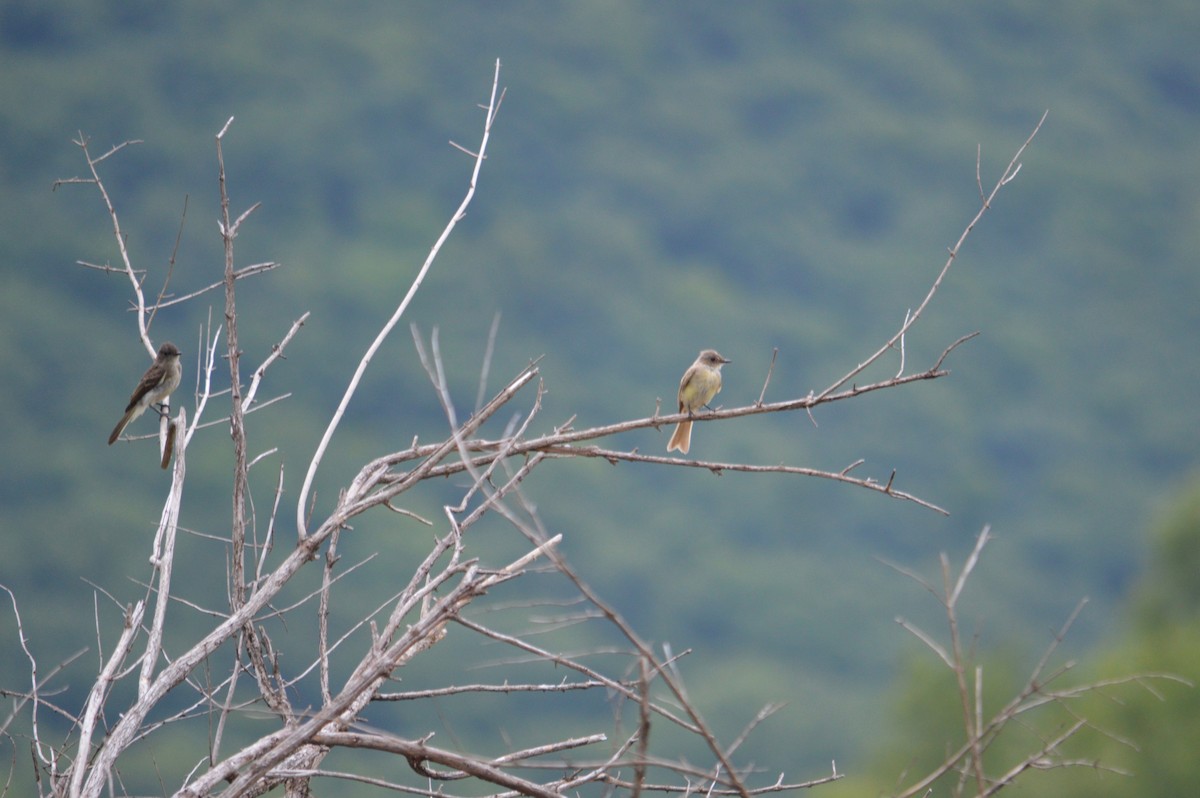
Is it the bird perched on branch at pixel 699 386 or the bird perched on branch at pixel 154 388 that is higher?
the bird perched on branch at pixel 154 388

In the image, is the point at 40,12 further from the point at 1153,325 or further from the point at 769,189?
the point at 1153,325

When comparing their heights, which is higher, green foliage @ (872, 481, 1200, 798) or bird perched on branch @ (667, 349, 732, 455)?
bird perched on branch @ (667, 349, 732, 455)

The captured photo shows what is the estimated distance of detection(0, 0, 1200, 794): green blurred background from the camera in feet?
251

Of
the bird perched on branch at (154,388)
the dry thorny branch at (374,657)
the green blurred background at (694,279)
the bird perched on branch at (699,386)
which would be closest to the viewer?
the dry thorny branch at (374,657)

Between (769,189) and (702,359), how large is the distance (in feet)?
420

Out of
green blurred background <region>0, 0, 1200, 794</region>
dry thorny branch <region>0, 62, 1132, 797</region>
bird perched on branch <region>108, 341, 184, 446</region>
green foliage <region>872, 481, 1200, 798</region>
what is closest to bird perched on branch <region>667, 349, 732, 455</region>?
bird perched on branch <region>108, 341, 184, 446</region>

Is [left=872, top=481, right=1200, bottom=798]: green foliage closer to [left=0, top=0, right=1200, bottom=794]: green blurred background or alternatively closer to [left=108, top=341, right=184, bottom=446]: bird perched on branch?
[left=0, top=0, right=1200, bottom=794]: green blurred background

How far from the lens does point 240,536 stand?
452cm

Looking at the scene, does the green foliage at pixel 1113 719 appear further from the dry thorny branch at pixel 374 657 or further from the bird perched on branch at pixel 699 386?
the dry thorny branch at pixel 374 657

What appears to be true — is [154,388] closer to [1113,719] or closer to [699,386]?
[699,386]

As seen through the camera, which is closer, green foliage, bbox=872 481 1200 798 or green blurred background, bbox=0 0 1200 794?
green foliage, bbox=872 481 1200 798

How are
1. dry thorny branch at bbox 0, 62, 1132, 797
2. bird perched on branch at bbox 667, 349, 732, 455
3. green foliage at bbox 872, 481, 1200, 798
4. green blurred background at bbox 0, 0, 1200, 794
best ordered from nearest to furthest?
1. dry thorny branch at bbox 0, 62, 1132, 797
2. bird perched on branch at bbox 667, 349, 732, 455
3. green foliage at bbox 872, 481, 1200, 798
4. green blurred background at bbox 0, 0, 1200, 794

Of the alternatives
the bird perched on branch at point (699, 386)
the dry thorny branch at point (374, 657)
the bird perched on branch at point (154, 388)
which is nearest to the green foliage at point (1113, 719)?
the bird perched on branch at point (699, 386)

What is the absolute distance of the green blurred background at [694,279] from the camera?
251 feet
